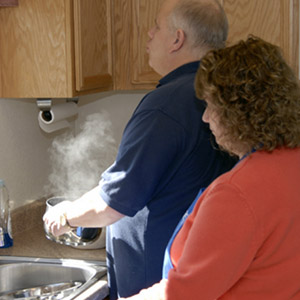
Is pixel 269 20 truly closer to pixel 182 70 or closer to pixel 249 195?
pixel 182 70

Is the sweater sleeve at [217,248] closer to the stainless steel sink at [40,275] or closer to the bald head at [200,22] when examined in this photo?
the bald head at [200,22]

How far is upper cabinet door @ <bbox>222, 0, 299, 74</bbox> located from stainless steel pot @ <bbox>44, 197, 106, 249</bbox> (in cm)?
89

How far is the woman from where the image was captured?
100 cm

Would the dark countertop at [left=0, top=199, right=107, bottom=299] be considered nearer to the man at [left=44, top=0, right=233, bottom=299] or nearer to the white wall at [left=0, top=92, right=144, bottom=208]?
the white wall at [left=0, top=92, right=144, bottom=208]

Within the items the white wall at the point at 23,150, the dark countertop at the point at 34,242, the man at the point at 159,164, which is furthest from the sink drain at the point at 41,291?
the white wall at the point at 23,150

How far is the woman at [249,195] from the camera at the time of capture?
1.00 metres

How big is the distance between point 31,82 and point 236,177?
1.17 metres

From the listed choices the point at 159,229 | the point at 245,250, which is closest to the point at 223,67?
the point at 245,250

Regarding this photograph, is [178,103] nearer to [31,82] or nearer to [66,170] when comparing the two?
[31,82]

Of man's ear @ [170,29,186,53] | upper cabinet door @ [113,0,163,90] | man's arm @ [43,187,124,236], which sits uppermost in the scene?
man's ear @ [170,29,186,53]

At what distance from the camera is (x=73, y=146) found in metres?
2.84

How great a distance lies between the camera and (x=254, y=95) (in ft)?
3.42

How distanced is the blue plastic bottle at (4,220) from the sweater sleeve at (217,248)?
1.15 m

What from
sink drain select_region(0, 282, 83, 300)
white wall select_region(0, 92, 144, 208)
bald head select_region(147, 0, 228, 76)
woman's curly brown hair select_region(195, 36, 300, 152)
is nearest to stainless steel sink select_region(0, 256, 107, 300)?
sink drain select_region(0, 282, 83, 300)
